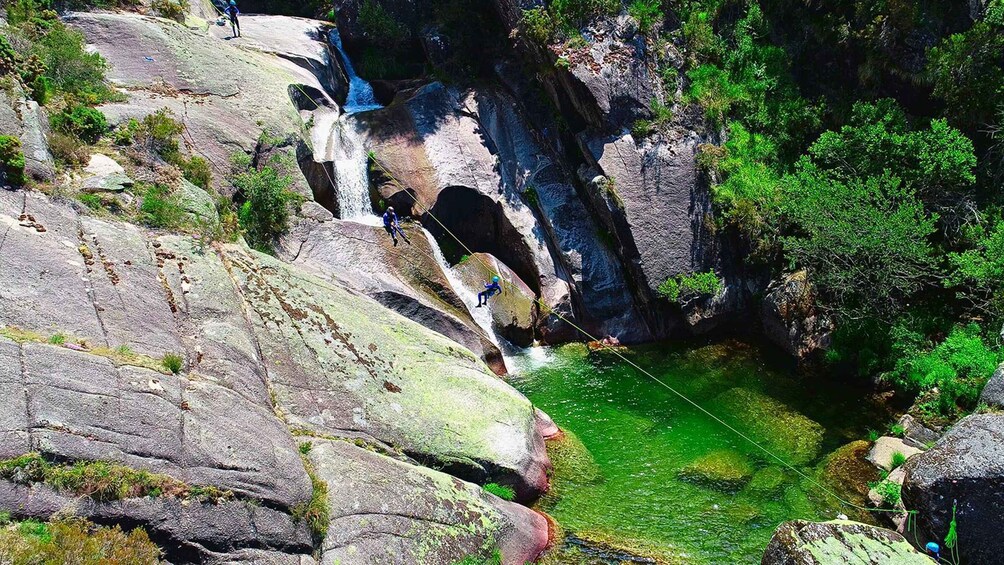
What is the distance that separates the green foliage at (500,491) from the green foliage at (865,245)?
13.4m

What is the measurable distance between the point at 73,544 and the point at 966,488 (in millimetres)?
15800

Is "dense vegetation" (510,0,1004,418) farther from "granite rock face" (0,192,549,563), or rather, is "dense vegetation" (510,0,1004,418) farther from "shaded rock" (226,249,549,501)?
"granite rock face" (0,192,549,563)

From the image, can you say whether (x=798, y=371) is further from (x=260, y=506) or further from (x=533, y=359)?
(x=260, y=506)

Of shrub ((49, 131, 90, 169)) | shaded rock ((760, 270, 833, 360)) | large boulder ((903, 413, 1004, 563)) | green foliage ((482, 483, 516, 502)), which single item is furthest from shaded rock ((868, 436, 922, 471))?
shrub ((49, 131, 90, 169))

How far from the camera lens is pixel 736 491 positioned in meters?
15.9

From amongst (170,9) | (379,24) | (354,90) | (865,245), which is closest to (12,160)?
(170,9)

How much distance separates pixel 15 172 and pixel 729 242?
74.0 feet

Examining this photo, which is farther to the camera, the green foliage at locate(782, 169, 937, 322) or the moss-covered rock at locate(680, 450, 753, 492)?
the green foliage at locate(782, 169, 937, 322)

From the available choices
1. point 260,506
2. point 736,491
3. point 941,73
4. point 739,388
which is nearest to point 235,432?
point 260,506

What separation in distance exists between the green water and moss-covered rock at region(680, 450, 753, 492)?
0.04 m

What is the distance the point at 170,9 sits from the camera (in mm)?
24906

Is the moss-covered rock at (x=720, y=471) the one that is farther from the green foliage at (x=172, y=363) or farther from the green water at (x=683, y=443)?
the green foliage at (x=172, y=363)

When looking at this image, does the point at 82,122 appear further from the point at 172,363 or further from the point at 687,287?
the point at 687,287

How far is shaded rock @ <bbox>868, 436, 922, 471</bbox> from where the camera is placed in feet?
54.8
